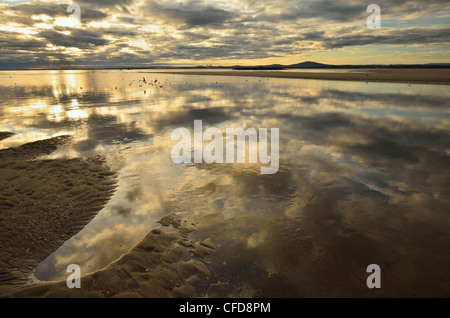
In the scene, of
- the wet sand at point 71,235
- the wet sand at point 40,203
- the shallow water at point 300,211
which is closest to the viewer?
the wet sand at point 71,235

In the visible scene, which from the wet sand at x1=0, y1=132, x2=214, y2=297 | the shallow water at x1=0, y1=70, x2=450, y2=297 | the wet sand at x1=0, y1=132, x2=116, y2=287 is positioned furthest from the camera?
the wet sand at x1=0, y1=132, x2=116, y2=287

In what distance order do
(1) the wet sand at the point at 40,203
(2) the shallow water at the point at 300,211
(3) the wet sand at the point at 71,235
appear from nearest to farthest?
(3) the wet sand at the point at 71,235, (2) the shallow water at the point at 300,211, (1) the wet sand at the point at 40,203

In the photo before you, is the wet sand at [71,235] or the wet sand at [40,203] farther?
the wet sand at [40,203]

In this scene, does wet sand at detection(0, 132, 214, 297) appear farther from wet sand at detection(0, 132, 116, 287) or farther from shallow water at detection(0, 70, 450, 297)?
shallow water at detection(0, 70, 450, 297)

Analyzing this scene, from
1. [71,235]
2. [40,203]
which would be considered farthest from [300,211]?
[40,203]

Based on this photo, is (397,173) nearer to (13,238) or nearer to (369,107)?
(13,238)

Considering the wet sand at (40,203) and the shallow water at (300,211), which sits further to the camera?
the wet sand at (40,203)

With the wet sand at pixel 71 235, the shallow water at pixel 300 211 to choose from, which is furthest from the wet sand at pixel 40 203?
the shallow water at pixel 300 211

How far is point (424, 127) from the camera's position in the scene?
1689 centimetres

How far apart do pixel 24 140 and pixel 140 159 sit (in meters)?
9.57

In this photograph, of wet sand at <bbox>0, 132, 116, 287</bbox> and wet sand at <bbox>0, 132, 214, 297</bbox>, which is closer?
wet sand at <bbox>0, 132, 214, 297</bbox>

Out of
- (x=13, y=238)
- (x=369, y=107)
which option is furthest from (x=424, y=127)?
(x=13, y=238)

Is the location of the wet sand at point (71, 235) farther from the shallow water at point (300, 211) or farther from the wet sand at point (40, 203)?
the shallow water at point (300, 211)

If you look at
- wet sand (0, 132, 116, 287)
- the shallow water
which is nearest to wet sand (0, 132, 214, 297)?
wet sand (0, 132, 116, 287)
